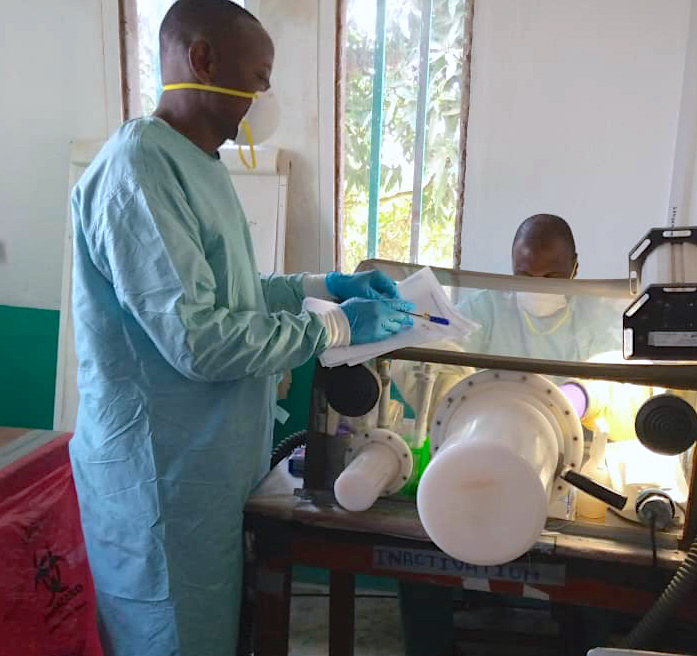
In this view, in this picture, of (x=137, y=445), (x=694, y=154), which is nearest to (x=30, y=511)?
(x=137, y=445)

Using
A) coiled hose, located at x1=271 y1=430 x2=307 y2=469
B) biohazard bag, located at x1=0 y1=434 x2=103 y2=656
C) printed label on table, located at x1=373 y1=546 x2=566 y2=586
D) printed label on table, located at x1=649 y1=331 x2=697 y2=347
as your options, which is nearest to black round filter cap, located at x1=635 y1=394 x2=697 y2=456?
printed label on table, located at x1=649 y1=331 x2=697 y2=347

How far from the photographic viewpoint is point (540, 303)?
1.26 m

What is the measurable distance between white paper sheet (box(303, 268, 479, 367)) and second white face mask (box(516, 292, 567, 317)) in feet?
0.51

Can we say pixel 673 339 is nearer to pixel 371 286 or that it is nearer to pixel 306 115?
pixel 371 286

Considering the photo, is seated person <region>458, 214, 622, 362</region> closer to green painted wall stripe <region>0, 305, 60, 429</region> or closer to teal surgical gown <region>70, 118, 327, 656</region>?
teal surgical gown <region>70, 118, 327, 656</region>

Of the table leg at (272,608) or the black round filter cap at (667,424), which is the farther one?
the table leg at (272,608)

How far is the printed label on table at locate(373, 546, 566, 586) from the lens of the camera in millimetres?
942

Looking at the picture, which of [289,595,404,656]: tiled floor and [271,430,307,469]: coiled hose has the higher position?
[271,430,307,469]: coiled hose

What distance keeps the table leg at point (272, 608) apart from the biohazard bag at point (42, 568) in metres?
0.53

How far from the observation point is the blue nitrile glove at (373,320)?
1017 millimetres

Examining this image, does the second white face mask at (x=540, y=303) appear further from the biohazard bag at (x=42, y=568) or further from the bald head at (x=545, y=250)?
the biohazard bag at (x=42, y=568)

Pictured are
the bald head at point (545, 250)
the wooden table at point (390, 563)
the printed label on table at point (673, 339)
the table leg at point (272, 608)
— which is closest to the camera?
the printed label on table at point (673, 339)

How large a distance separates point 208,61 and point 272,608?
886 mm

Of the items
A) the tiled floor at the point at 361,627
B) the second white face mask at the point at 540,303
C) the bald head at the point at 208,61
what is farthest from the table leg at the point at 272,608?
the tiled floor at the point at 361,627
